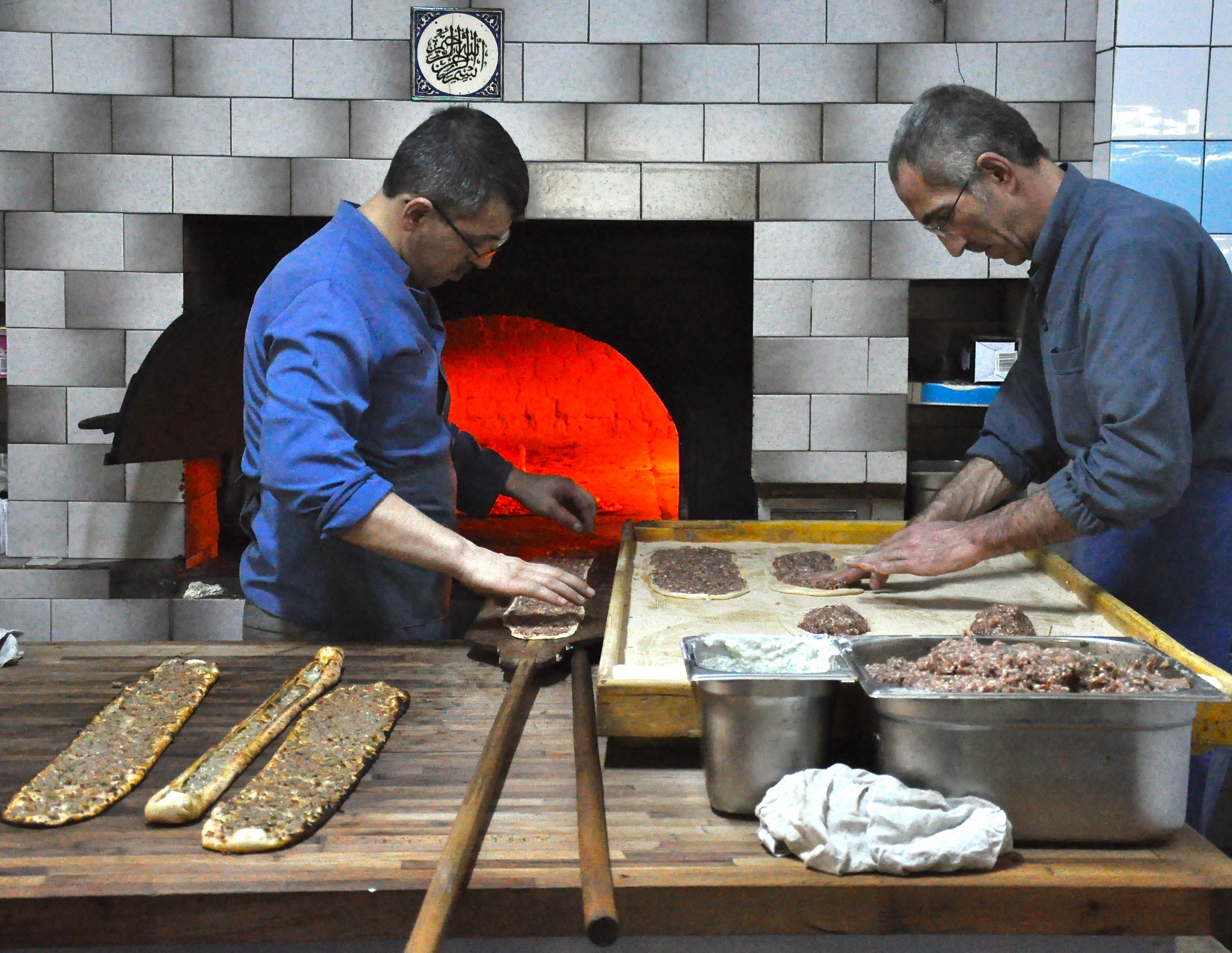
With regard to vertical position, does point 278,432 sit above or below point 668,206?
below

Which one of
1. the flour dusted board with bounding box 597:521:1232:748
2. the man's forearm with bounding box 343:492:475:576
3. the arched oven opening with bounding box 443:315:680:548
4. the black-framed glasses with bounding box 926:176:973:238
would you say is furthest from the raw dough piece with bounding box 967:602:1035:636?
the arched oven opening with bounding box 443:315:680:548

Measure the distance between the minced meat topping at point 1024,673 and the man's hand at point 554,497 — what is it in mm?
1312

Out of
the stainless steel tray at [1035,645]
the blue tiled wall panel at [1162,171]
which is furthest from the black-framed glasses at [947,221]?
the blue tiled wall panel at [1162,171]

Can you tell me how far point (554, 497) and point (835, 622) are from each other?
36.0 inches

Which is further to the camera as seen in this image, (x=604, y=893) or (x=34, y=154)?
(x=34, y=154)

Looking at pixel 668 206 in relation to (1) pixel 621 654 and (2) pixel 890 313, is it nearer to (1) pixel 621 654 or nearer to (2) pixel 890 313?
(2) pixel 890 313

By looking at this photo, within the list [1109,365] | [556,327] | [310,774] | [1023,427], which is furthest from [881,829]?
[556,327]

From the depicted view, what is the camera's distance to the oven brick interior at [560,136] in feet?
10.8

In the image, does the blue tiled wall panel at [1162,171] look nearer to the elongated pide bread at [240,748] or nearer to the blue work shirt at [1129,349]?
the blue work shirt at [1129,349]

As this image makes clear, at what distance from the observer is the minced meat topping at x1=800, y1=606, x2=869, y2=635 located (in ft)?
6.44

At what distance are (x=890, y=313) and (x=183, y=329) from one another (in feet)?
6.80

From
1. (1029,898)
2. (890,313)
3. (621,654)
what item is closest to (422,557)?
(621,654)

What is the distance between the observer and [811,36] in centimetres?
332

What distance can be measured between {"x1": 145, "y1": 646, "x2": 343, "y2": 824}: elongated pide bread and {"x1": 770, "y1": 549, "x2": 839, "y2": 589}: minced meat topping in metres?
0.97
